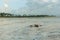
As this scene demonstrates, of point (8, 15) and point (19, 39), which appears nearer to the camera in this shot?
point (19, 39)

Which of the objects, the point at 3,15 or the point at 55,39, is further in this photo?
the point at 3,15

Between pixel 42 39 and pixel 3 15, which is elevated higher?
pixel 42 39

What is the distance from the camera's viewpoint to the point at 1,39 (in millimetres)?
19859

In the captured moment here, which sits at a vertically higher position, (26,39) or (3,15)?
(26,39)

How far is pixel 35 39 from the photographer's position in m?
19.6

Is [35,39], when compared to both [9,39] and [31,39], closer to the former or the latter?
[31,39]

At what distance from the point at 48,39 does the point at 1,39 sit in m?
4.16

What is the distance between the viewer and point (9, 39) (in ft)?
65.6

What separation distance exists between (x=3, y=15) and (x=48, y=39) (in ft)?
197

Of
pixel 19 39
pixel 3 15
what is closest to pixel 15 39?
pixel 19 39

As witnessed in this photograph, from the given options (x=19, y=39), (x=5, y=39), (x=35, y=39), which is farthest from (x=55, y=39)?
(x=5, y=39)

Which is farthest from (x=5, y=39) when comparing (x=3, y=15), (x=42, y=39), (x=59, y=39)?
(x=3, y=15)

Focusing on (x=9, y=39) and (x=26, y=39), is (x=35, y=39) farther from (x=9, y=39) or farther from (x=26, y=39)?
(x=9, y=39)

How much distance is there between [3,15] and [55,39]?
60213 millimetres
